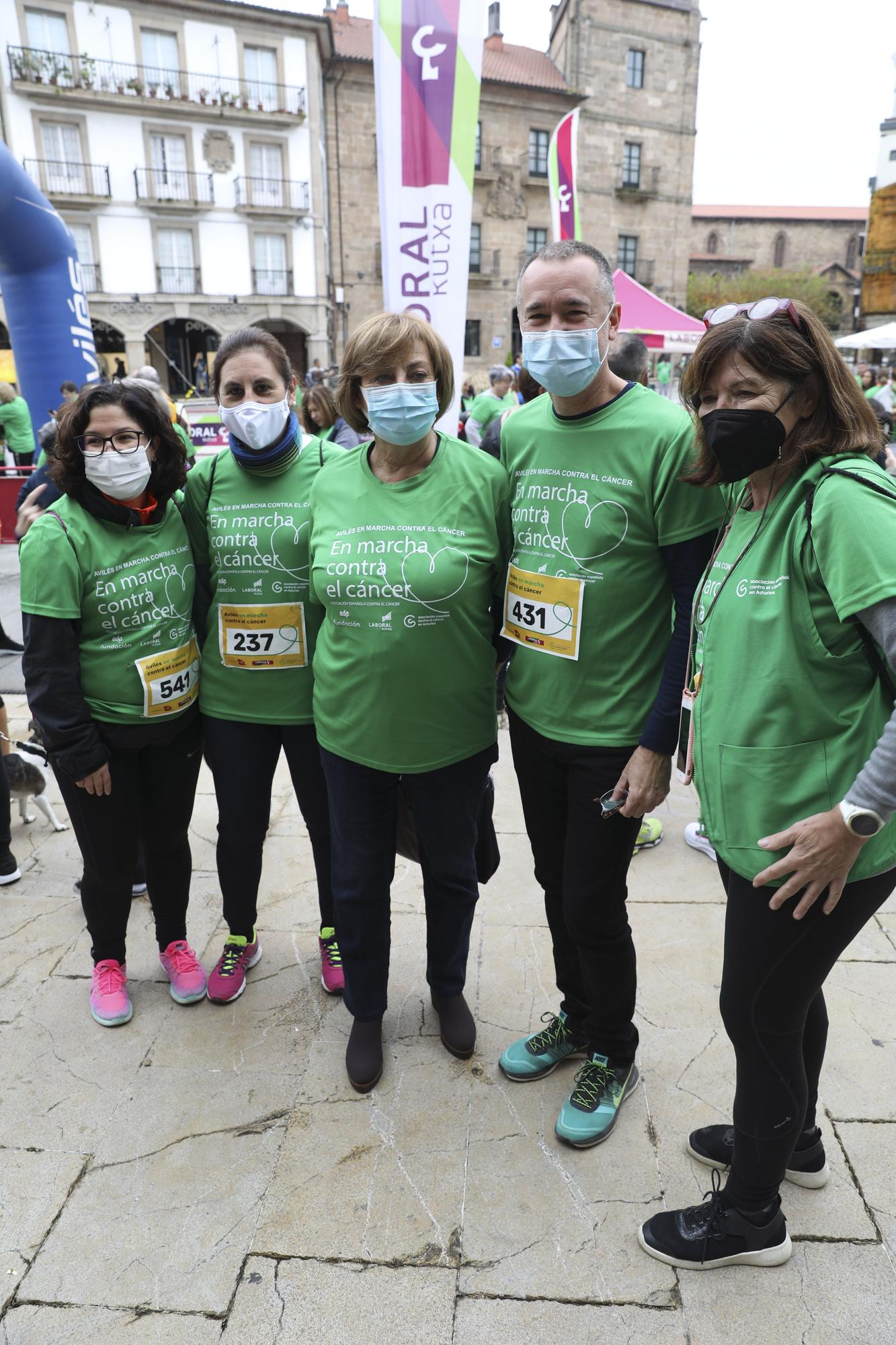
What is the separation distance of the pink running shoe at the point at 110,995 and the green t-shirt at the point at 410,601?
47.6 inches

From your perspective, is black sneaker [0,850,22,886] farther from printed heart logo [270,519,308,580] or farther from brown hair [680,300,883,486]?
brown hair [680,300,883,486]

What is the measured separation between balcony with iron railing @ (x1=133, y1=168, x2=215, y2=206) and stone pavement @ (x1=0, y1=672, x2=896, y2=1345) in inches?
1148

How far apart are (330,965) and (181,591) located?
4.34 ft

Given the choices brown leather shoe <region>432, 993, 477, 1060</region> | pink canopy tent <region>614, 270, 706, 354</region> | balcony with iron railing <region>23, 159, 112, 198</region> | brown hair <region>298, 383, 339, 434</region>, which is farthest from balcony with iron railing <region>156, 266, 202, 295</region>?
brown leather shoe <region>432, 993, 477, 1060</region>

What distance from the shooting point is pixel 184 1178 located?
2100 millimetres

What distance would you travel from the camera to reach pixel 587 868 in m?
2.04

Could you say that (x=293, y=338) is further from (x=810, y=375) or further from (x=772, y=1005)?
(x=772, y=1005)

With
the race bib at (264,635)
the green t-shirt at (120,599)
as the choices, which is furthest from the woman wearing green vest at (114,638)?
the race bib at (264,635)

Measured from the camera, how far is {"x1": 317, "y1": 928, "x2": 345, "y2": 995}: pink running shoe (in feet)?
9.20

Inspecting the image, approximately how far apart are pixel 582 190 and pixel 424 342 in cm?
3797

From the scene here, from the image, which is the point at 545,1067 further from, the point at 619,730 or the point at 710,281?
the point at 710,281

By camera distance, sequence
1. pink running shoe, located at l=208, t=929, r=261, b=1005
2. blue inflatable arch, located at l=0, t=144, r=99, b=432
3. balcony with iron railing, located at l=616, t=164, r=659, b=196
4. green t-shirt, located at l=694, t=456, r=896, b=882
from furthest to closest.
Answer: balcony with iron railing, located at l=616, t=164, r=659, b=196 → blue inflatable arch, located at l=0, t=144, r=99, b=432 → pink running shoe, located at l=208, t=929, r=261, b=1005 → green t-shirt, located at l=694, t=456, r=896, b=882

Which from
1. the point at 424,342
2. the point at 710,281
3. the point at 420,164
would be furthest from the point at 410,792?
the point at 710,281

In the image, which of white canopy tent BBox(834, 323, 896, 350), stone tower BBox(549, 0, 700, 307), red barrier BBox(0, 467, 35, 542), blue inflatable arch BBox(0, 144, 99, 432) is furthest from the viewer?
stone tower BBox(549, 0, 700, 307)
